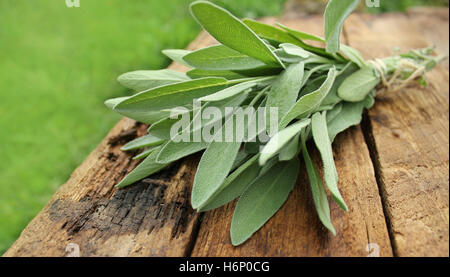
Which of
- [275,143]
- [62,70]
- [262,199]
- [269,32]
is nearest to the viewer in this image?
[275,143]

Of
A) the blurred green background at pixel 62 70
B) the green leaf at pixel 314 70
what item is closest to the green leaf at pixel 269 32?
the green leaf at pixel 314 70

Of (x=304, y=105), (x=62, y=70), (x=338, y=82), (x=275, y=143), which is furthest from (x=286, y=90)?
(x=62, y=70)

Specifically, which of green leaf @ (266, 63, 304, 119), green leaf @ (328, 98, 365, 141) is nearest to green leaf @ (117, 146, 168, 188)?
green leaf @ (266, 63, 304, 119)

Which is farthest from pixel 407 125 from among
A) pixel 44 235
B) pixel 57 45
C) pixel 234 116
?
pixel 57 45

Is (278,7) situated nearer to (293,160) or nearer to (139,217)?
(293,160)

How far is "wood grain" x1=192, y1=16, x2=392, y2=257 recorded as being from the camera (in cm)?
67

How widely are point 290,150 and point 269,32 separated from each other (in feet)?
1.10

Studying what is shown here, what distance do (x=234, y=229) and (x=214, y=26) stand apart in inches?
13.0

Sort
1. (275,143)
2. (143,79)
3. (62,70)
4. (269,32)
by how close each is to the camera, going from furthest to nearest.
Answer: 1. (62,70)
2. (269,32)
3. (143,79)
4. (275,143)

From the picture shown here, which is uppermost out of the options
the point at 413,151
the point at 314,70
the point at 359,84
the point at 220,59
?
the point at 220,59

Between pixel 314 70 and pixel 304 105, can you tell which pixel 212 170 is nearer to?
pixel 304 105

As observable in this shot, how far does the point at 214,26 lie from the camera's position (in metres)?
0.65

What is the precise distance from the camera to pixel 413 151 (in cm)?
89

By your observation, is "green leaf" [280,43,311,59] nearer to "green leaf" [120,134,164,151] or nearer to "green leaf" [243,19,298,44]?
"green leaf" [243,19,298,44]
